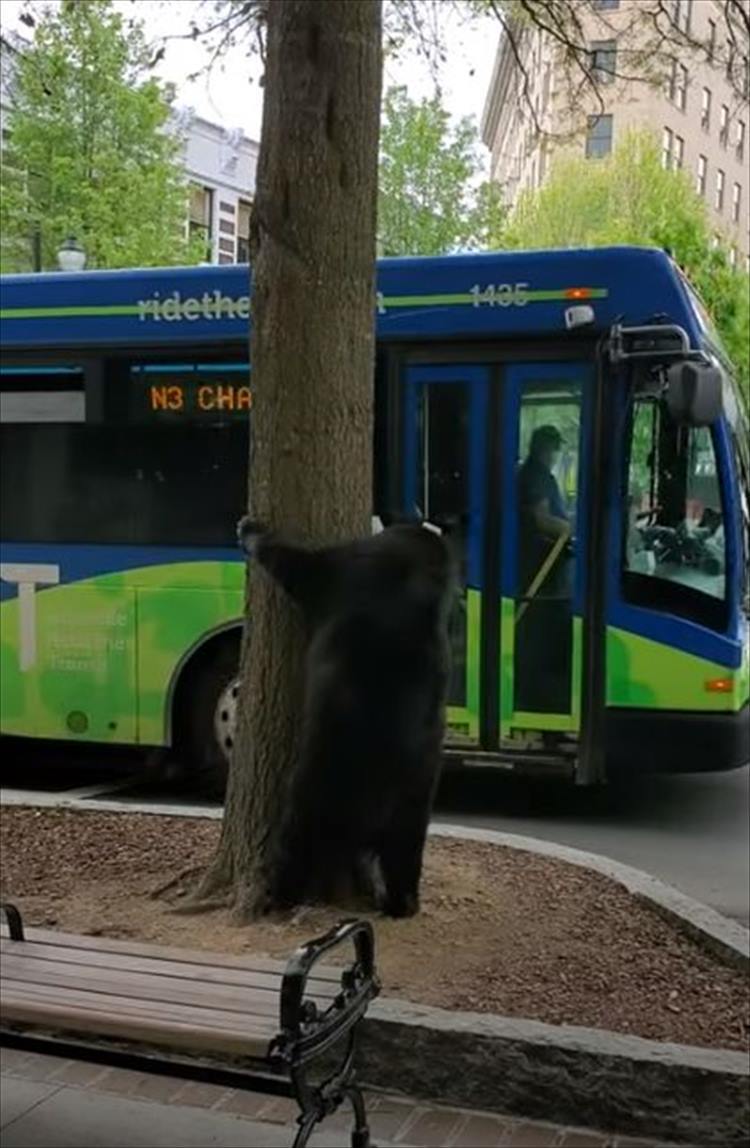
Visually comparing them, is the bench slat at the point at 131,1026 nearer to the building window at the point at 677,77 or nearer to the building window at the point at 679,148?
the building window at the point at 677,77

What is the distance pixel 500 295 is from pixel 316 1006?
5.42 metres

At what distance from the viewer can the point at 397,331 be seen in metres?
8.25

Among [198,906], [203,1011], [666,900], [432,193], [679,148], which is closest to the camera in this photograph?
[203,1011]

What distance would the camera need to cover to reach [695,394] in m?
7.32

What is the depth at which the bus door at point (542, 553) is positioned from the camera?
8.03m

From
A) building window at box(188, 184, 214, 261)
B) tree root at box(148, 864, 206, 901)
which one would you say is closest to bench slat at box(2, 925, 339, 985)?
tree root at box(148, 864, 206, 901)

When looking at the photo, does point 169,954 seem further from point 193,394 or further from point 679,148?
point 679,148

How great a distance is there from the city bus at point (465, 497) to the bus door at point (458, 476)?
2 cm

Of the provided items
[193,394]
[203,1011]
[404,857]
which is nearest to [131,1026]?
[203,1011]

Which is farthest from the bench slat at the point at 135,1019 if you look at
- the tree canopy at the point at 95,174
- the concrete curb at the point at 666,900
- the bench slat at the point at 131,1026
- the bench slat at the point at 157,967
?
the tree canopy at the point at 95,174

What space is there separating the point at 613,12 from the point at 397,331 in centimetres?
222

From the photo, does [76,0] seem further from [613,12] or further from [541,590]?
[541,590]

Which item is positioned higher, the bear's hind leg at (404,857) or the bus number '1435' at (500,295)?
the bus number '1435' at (500,295)

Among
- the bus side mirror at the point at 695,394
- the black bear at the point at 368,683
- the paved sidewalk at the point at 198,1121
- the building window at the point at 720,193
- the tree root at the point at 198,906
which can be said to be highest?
the building window at the point at 720,193
